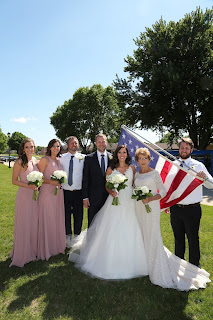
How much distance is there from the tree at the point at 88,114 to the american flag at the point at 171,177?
44.1 m

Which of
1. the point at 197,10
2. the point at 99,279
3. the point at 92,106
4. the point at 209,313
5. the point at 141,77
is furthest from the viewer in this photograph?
the point at 92,106

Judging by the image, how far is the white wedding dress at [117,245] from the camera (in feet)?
16.2

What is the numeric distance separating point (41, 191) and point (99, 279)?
252 centimetres

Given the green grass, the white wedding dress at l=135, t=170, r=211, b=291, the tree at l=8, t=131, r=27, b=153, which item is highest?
the tree at l=8, t=131, r=27, b=153

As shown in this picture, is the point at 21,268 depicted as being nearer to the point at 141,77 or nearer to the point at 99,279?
the point at 99,279

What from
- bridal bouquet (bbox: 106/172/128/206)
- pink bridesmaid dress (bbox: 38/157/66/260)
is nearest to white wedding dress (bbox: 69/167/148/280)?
bridal bouquet (bbox: 106/172/128/206)

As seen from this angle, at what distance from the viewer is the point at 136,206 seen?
5234 millimetres

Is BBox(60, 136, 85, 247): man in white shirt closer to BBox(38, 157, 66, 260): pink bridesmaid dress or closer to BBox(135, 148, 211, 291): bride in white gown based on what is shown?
BBox(38, 157, 66, 260): pink bridesmaid dress

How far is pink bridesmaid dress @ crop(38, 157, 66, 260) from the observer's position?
5.87m

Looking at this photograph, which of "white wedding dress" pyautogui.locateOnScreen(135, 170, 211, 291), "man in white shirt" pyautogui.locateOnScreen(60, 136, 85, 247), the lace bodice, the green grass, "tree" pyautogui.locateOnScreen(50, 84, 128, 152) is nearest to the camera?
the green grass

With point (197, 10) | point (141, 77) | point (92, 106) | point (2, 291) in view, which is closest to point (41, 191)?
point (2, 291)

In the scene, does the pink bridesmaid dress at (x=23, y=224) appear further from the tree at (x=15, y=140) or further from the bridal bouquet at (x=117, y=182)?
the tree at (x=15, y=140)

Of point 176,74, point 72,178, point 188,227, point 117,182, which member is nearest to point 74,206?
point 72,178

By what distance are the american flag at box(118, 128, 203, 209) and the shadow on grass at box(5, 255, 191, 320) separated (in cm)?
181
